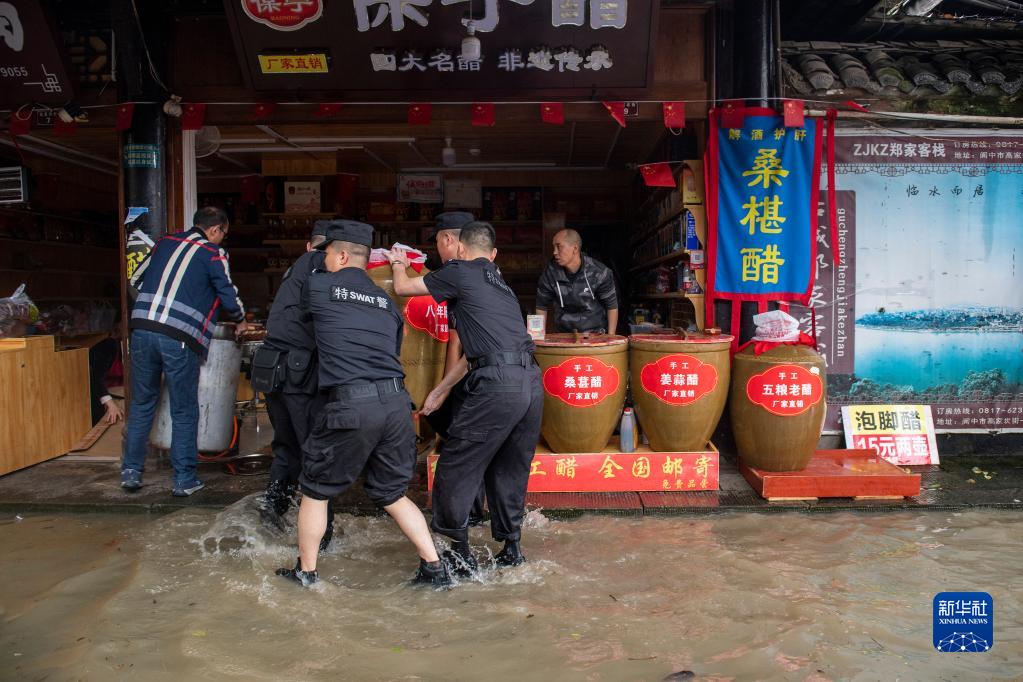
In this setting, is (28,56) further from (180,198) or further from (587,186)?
(587,186)

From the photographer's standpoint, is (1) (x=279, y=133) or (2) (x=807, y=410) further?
(1) (x=279, y=133)

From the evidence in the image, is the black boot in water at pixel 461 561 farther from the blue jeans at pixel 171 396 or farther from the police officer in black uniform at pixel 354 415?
the blue jeans at pixel 171 396


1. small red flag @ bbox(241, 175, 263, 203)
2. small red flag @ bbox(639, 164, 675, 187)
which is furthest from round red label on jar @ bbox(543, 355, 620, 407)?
small red flag @ bbox(241, 175, 263, 203)

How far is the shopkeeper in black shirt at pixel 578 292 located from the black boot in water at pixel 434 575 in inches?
97.3

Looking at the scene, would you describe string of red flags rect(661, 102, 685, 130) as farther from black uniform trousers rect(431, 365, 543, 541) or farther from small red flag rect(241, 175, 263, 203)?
small red flag rect(241, 175, 263, 203)

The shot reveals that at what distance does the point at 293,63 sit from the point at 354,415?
117 inches

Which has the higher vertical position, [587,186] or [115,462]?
[587,186]

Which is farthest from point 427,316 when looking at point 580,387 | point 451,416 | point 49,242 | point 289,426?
point 49,242

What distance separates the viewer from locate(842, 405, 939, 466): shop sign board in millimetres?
5316

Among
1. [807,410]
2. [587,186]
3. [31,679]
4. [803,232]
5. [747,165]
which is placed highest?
[587,186]

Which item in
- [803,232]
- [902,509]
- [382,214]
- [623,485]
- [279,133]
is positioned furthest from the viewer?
[382,214]

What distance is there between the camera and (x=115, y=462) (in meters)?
5.48

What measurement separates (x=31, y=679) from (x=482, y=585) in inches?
67.1

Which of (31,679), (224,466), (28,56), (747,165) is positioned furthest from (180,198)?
(747,165)
